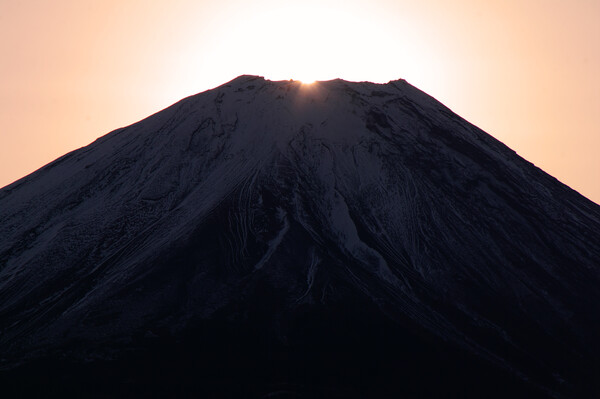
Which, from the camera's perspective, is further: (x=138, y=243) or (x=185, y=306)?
(x=138, y=243)

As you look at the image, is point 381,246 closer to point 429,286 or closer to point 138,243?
point 429,286

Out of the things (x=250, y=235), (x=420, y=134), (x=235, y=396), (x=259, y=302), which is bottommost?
(x=235, y=396)

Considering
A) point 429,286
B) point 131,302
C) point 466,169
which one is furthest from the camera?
point 466,169

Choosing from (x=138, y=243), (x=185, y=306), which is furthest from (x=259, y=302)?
(x=138, y=243)

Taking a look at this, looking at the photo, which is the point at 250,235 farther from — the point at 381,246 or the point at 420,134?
the point at 420,134

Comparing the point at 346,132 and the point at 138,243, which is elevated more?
the point at 346,132

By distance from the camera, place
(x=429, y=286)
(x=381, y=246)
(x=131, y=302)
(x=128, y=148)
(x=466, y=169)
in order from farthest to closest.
A: (x=128, y=148) → (x=466, y=169) → (x=381, y=246) → (x=429, y=286) → (x=131, y=302)
